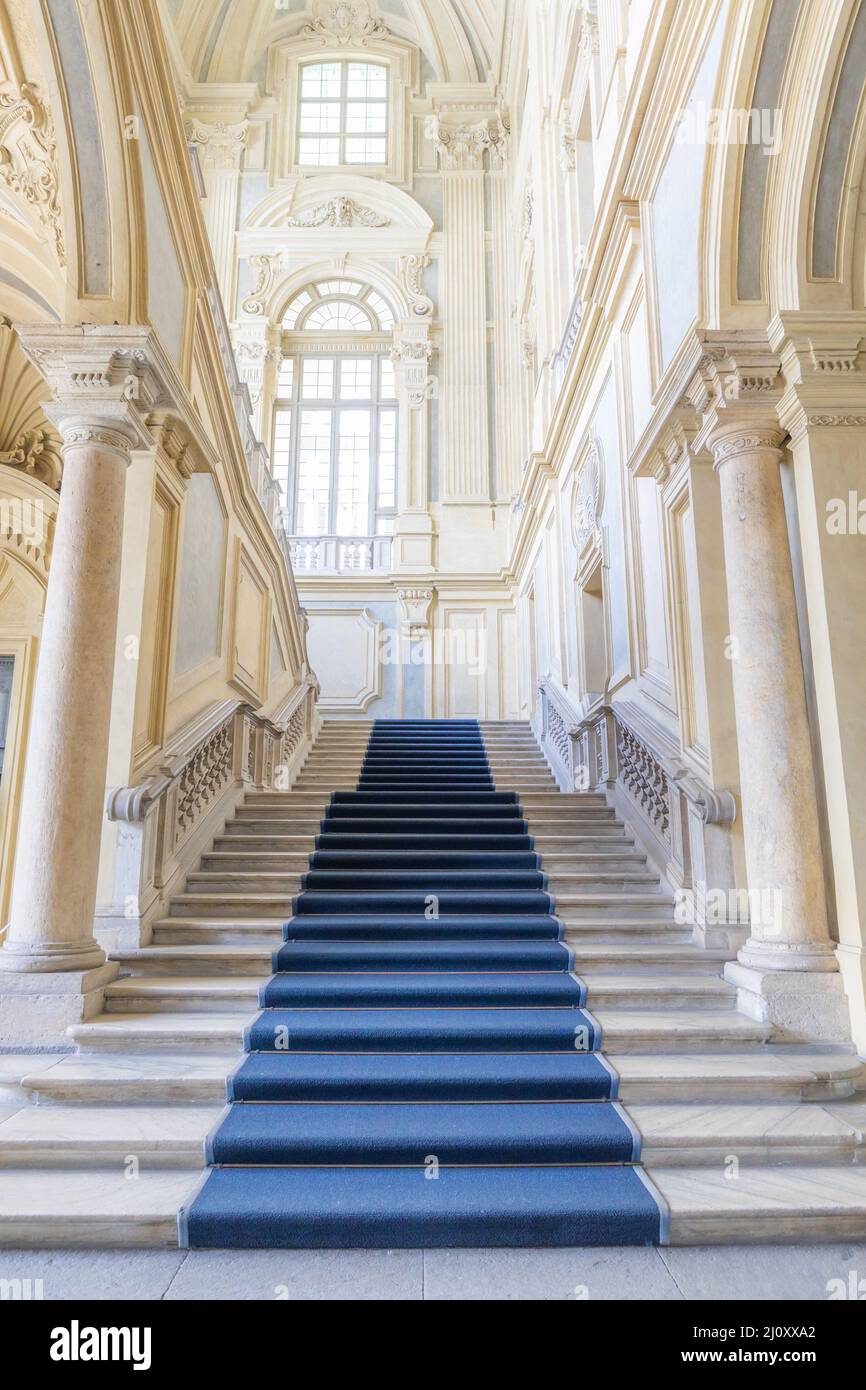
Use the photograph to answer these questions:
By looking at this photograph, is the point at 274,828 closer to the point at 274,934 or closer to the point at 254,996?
the point at 274,934

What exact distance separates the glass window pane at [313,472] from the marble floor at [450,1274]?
1277cm

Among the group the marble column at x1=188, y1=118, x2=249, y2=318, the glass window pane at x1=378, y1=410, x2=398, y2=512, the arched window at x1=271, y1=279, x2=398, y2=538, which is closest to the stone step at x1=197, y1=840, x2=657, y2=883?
the arched window at x1=271, y1=279, x2=398, y2=538

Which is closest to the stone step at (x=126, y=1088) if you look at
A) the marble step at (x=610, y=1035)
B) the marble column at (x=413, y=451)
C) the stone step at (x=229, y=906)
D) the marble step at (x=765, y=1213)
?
the marble step at (x=610, y=1035)

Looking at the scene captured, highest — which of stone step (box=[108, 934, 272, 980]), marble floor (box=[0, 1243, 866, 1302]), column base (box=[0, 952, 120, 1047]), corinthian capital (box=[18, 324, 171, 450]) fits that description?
corinthian capital (box=[18, 324, 171, 450])

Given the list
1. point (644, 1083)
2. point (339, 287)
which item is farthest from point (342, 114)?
point (644, 1083)

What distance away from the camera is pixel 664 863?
209 inches

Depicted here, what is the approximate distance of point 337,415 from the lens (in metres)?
15.2

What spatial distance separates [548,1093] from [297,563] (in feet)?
38.2

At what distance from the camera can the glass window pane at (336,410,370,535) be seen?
48.2 feet

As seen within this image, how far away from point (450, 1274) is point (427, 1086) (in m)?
0.84

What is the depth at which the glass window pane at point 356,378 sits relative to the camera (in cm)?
1534

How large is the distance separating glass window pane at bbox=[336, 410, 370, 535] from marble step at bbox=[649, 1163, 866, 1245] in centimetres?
1284

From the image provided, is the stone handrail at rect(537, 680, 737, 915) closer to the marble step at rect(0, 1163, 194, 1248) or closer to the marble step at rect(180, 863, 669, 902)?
the marble step at rect(180, 863, 669, 902)
